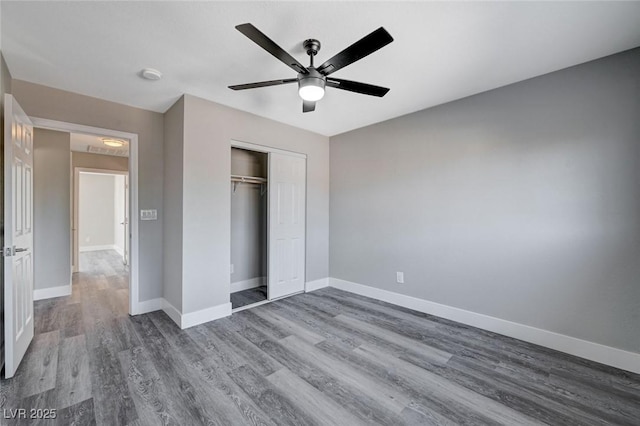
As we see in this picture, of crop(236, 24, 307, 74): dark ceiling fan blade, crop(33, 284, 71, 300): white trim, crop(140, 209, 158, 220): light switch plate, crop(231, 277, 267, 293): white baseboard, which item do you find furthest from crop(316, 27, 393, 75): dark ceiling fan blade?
crop(33, 284, 71, 300): white trim

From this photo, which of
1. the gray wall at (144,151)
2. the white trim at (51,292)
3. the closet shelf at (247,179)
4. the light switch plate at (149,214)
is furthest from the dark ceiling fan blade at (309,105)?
the white trim at (51,292)

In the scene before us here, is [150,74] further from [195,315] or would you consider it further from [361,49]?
[195,315]

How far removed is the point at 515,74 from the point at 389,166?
1.68m

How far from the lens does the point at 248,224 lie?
441cm

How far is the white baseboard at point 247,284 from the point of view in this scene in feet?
13.8

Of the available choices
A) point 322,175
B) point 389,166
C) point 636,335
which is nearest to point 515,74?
point 389,166

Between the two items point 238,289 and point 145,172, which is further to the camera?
point 238,289

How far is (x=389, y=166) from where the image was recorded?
3.81 meters

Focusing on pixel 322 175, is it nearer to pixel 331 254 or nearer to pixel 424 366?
pixel 331 254

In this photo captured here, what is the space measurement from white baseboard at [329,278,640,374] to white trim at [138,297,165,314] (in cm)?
294

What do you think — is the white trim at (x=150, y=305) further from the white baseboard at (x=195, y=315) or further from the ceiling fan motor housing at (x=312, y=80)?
the ceiling fan motor housing at (x=312, y=80)

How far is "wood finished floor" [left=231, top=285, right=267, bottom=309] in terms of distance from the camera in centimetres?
368

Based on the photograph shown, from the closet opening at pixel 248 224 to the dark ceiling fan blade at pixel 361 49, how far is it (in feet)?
8.54

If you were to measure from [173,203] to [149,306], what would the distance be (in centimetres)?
137
